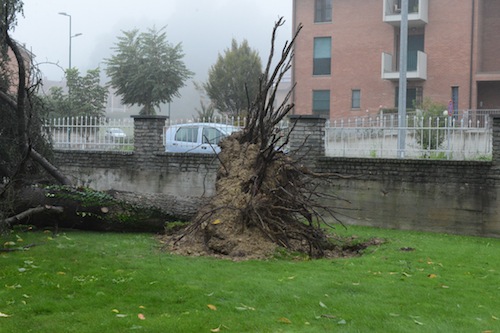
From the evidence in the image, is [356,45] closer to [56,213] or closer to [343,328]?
[56,213]

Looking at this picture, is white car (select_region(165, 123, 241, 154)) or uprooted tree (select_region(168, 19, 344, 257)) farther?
white car (select_region(165, 123, 241, 154))

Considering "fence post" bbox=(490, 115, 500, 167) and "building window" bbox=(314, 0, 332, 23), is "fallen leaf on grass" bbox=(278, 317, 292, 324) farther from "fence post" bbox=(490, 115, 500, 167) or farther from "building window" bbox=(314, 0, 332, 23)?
"building window" bbox=(314, 0, 332, 23)

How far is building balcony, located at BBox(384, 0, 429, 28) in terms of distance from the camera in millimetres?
34719

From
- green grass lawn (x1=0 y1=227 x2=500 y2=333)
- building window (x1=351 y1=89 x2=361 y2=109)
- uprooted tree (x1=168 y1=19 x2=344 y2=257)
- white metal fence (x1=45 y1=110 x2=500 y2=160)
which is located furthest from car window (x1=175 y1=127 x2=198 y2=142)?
building window (x1=351 y1=89 x2=361 y2=109)

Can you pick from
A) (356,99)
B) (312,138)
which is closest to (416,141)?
(312,138)

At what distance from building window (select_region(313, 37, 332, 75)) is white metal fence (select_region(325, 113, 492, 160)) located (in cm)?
2258

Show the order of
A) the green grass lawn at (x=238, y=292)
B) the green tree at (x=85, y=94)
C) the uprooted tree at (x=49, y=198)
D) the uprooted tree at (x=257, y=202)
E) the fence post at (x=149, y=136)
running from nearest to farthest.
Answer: the green grass lawn at (x=238, y=292), the uprooted tree at (x=257, y=202), the uprooted tree at (x=49, y=198), the fence post at (x=149, y=136), the green tree at (x=85, y=94)

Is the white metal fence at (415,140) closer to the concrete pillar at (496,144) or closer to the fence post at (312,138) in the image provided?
the fence post at (312,138)

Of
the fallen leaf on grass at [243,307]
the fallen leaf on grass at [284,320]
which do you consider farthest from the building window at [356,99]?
the fallen leaf on grass at [284,320]

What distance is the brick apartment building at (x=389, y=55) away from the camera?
34.7 meters

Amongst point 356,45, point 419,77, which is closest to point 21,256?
point 419,77

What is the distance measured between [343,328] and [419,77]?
29398 mm

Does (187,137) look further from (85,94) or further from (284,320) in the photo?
(85,94)

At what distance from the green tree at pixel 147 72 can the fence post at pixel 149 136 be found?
27707 mm
